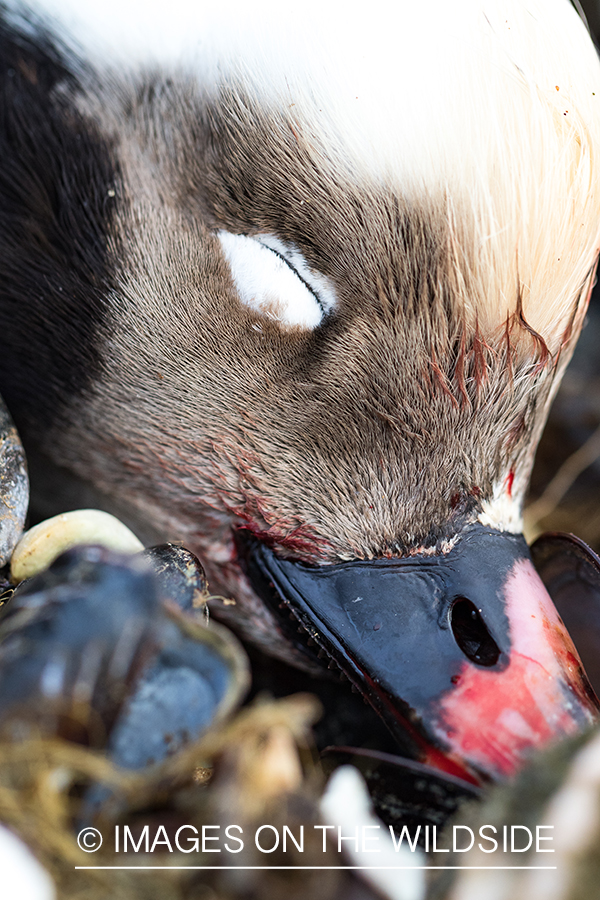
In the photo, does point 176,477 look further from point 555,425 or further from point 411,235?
point 555,425

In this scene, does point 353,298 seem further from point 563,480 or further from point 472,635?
point 563,480

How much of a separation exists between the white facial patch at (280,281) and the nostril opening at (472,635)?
0.44 m

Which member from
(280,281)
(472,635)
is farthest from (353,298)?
(472,635)

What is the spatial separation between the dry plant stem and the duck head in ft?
2.36

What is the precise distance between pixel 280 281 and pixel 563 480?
116 cm

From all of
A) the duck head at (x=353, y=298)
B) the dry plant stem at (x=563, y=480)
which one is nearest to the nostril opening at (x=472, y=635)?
the duck head at (x=353, y=298)

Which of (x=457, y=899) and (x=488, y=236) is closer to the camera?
(x=457, y=899)

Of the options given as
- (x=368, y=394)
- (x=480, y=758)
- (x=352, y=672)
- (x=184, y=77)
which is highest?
(x=184, y=77)

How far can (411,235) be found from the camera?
1052mm

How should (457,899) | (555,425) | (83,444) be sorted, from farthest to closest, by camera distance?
1. (555,425)
2. (83,444)
3. (457,899)

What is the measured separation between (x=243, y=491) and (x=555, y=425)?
1.06 m

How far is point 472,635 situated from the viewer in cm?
105

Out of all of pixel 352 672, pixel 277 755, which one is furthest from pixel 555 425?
pixel 277 755

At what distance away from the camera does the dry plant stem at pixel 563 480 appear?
195cm
